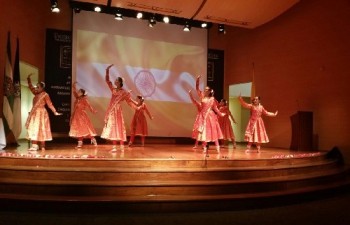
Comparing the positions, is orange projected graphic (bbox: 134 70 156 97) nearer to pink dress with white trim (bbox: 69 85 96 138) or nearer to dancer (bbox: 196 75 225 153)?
pink dress with white trim (bbox: 69 85 96 138)

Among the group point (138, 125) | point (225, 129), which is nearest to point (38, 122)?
point (138, 125)

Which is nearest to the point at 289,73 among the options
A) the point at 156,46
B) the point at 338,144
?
the point at 338,144

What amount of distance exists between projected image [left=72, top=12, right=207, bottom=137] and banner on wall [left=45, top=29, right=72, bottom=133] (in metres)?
0.25

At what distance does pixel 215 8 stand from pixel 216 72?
10.4ft

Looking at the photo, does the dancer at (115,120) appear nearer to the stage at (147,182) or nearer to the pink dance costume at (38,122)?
the pink dance costume at (38,122)

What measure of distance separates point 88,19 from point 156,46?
2.11m

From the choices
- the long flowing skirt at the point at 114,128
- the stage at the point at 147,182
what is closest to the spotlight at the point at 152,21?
the long flowing skirt at the point at 114,128

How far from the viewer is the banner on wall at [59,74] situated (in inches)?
343

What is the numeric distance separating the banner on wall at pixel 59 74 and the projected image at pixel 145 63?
249 millimetres

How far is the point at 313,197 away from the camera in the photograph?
4770 mm

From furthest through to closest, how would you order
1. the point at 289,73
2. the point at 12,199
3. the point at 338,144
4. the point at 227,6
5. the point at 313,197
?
the point at 289,73
the point at 227,6
the point at 338,144
the point at 313,197
the point at 12,199

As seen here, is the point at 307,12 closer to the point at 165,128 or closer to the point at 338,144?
Result: the point at 338,144

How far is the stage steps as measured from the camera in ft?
13.2

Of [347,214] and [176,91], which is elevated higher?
[176,91]
